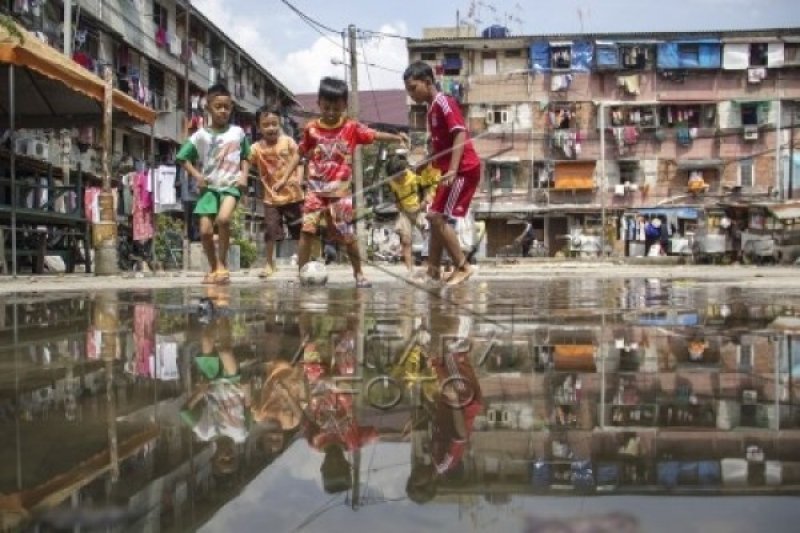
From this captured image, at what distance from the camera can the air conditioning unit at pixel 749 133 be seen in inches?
1581

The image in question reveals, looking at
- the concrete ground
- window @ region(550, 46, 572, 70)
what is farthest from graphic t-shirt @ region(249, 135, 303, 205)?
window @ region(550, 46, 572, 70)

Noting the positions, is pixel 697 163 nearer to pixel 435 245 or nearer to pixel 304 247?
pixel 304 247

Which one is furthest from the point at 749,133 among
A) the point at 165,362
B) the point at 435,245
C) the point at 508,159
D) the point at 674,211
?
the point at 165,362

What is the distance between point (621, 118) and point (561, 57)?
432 cm

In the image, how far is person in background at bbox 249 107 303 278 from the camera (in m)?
7.97

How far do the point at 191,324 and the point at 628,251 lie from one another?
125 feet

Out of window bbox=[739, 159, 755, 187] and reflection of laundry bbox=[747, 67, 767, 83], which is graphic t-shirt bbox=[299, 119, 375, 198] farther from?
reflection of laundry bbox=[747, 67, 767, 83]

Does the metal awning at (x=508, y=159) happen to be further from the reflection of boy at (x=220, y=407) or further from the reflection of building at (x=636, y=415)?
the reflection of boy at (x=220, y=407)

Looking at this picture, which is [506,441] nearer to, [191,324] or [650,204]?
[191,324]

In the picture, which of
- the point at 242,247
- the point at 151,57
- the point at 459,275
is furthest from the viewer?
the point at 151,57

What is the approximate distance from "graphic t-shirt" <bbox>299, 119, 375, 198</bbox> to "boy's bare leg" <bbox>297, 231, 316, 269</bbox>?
15.3 inches

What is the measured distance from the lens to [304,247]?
7.02m

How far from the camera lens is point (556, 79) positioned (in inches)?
1625

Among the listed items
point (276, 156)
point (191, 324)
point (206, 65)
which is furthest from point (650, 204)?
point (191, 324)
